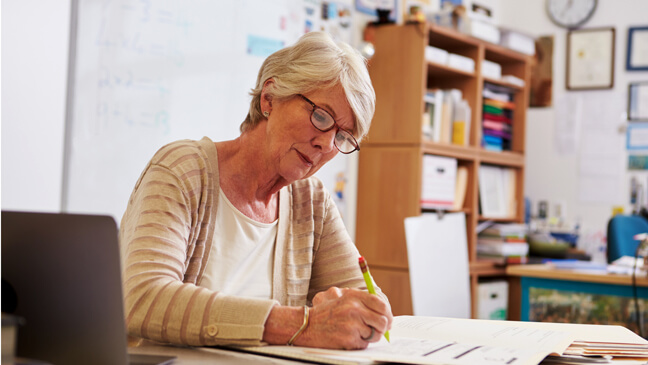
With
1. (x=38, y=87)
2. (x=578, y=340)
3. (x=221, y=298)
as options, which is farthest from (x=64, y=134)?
(x=578, y=340)

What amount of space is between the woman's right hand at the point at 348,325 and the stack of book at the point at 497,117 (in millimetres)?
3189

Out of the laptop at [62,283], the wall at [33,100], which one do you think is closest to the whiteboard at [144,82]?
the wall at [33,100]

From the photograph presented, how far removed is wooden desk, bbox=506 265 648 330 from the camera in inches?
104

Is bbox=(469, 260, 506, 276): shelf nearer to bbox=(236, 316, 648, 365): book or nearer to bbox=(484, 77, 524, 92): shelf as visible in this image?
bbox=(484, 77, 524, 92): shelf

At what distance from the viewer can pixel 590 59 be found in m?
4.52

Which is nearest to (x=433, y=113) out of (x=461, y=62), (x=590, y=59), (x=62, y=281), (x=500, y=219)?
(x=461, y=62)

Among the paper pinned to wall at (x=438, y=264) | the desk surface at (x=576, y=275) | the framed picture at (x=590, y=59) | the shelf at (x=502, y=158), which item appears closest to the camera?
the desk surface at (x=576, y=275)

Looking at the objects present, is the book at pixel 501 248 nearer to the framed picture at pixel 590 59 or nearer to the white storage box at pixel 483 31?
the white storage box at pixel 483 31

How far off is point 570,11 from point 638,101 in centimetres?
74

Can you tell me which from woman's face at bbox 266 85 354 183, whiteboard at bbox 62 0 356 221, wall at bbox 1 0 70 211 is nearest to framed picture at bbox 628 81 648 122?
whiteboard at bbox 62 0 356 221

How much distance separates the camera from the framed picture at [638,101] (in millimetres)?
4359

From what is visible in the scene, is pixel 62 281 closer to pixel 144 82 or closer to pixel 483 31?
pixel 144 82

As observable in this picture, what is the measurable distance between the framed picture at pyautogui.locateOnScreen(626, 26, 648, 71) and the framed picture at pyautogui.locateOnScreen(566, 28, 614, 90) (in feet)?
0.35

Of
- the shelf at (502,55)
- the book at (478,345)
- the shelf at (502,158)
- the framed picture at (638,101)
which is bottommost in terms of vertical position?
the book at (478,345)
